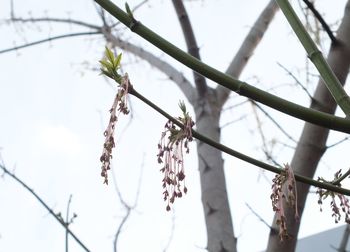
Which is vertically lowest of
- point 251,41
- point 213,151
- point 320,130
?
point 320,130

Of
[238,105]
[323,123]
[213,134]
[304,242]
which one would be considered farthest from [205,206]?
[304,242]

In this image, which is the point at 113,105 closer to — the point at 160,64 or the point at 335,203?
the point at 335,203

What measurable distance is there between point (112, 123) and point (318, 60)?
26 cm

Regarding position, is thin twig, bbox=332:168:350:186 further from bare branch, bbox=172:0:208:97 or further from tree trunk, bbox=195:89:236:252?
bare branch, bbox=172:0:208:97

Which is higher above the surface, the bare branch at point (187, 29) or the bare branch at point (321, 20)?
the bare branch at point (187, 29)

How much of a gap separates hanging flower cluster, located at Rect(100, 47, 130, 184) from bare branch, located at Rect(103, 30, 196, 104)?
141cm

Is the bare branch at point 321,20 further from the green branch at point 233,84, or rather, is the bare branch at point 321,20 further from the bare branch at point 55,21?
the bare branch at point 55,21

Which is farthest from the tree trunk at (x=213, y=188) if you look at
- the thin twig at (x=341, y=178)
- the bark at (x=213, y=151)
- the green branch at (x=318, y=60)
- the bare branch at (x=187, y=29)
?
the green branch at (x=318, y=60)

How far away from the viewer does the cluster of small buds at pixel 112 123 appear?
58cm

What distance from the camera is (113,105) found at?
2.06 feet

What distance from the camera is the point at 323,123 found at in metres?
0.51

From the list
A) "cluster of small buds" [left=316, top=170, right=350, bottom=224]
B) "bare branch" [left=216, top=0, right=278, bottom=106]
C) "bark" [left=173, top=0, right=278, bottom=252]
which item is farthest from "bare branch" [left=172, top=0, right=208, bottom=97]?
"cluster of small buds" [left=316, top=170, right=350, bottom=224]

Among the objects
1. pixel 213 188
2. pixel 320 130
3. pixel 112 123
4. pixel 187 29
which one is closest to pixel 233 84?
pixel 112 123

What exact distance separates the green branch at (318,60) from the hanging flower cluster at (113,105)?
0.21m
